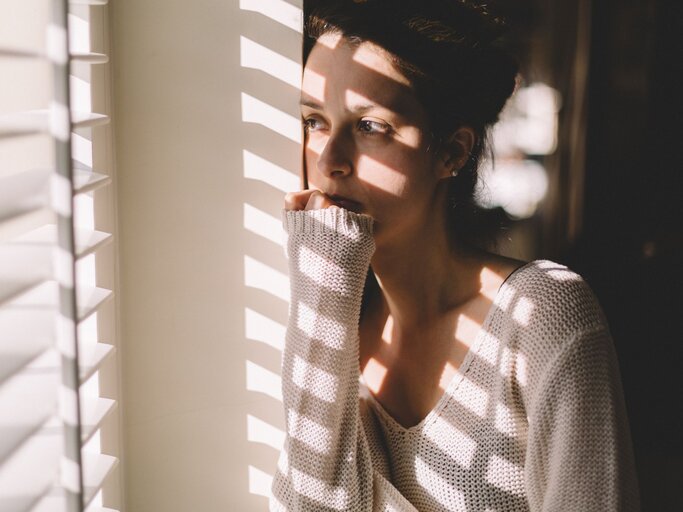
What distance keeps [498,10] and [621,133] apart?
2.60 metres

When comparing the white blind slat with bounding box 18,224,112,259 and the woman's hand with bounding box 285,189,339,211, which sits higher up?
the white blind slat with bounding box 18,224,112,259

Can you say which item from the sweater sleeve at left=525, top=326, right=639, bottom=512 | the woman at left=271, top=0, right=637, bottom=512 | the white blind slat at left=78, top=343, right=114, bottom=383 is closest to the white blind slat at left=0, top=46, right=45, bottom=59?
the white blind slat at left=78, top=343, right=114, bottom=383

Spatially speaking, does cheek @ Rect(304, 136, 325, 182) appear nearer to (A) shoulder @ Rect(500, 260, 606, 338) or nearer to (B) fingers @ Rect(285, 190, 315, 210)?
(B) fingers @ Rect(285, 190, 315, 210)

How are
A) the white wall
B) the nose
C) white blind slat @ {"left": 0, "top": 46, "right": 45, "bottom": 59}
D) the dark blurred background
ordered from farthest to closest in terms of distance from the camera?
the dark blurred background
the nose
the white wall
white blind slat @ {"left": 0, "top": 46, "right": 45, "bottom": 59}

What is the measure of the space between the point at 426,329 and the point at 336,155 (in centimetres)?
40

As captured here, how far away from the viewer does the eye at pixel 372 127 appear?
1106 millimetres

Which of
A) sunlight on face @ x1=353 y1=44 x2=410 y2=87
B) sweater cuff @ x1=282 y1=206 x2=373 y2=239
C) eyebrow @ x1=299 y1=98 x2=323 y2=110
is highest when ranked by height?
sunlight on face @ x1=353 y1=44 x2=410 y2=87

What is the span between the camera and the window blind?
1.74ft

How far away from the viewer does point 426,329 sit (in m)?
1.31

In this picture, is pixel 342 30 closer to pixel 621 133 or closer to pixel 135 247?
pixel 135 247

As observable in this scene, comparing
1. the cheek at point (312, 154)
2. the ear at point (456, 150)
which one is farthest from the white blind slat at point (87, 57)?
the ear at point (456, 150)

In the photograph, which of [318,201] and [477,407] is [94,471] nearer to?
[318,201]

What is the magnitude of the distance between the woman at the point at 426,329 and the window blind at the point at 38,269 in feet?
1.45

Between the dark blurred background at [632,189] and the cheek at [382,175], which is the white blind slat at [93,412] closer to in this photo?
the cheek at [382,175]
